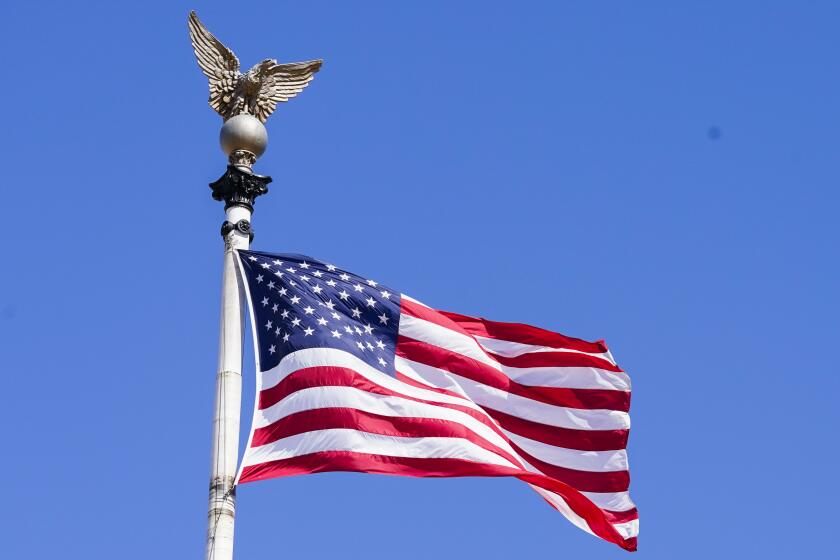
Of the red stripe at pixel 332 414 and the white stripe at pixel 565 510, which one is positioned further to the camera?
the white stripe at pixel 565 510

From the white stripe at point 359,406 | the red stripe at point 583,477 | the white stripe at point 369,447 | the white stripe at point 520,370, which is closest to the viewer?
the white stripe at point 369,447

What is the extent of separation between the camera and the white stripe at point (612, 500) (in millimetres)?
25656

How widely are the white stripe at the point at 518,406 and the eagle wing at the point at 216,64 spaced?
18.6ft

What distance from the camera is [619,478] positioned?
25.8 meters

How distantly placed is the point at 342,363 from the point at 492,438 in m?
2.83

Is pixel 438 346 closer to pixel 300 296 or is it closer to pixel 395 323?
pixel 395 323

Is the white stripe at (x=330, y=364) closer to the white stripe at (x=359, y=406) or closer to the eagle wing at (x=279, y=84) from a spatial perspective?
the white stripe at (x=359, y=406)

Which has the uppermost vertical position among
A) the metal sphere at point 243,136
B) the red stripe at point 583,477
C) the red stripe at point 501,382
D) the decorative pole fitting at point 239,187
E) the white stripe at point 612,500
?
the metal sphere at point 243,136

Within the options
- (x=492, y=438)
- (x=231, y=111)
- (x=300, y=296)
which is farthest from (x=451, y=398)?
(x=231, y=111)

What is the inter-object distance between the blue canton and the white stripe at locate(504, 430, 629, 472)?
9.23ft

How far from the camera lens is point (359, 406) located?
23094 mm

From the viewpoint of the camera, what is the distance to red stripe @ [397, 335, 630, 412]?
25.1 metres

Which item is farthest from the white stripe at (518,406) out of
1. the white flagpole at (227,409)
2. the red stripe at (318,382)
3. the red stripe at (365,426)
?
the white flagpole at (227,409)

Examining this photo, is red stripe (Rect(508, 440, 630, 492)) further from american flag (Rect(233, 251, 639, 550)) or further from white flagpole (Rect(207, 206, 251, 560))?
white flagpole (Rect(207, 206, 251, 560))
